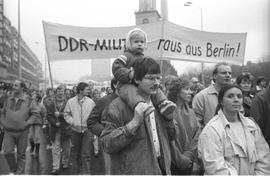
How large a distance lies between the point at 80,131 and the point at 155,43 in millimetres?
1983

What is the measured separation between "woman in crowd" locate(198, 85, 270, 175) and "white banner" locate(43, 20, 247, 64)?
331 cm

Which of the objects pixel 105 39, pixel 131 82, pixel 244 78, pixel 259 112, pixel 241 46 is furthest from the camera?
pixel 241 46

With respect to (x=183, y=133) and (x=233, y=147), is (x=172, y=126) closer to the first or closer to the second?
(x=233, y=147)

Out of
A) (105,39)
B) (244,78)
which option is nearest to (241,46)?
(244,78)

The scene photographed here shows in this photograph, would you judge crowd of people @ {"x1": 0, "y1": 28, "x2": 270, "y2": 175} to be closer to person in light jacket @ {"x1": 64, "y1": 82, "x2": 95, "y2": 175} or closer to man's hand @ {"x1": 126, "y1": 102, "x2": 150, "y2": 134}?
man's hand @ {"x1": 126, "y1": 102, "x2": 150, "y2": 134}

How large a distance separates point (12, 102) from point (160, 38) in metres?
2.74

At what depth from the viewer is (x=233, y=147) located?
2402 mm

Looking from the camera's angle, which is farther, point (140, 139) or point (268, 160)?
point (268, 160)

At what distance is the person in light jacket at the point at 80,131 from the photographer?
556 cm

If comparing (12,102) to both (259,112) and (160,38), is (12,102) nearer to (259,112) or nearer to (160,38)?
(160,38)

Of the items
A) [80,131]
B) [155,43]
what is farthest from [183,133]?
[155,43]

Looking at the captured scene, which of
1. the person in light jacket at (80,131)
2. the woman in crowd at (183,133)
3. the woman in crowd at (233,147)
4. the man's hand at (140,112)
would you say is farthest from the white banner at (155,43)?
the man's hand at (140,112)

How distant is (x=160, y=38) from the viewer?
5.90 meters

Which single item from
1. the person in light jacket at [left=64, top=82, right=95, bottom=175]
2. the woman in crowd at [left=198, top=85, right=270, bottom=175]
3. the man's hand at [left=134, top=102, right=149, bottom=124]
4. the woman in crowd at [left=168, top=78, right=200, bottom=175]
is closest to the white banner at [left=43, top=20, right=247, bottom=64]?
the person in light jacket at [left=64, top=82, right=95, bottom=175]
